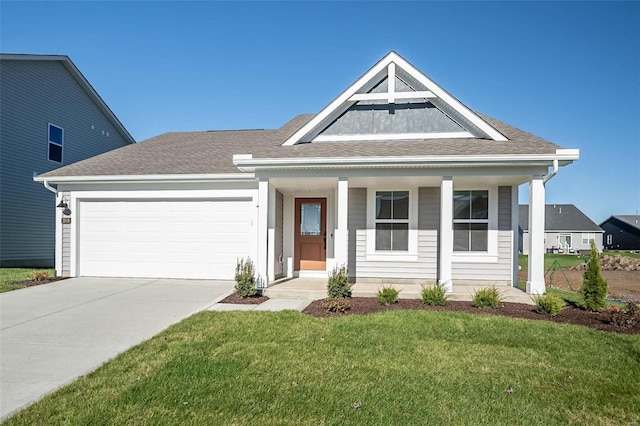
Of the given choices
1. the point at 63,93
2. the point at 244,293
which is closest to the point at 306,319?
the point at 244,293

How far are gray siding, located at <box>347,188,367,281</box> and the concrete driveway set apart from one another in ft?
10.5

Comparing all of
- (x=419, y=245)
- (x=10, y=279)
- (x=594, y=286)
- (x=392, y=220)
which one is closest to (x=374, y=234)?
(x=392, y=220)

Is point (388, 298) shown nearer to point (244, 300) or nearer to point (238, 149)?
point (244, 300)

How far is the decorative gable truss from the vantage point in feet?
28.2

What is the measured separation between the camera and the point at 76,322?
19.6 feet

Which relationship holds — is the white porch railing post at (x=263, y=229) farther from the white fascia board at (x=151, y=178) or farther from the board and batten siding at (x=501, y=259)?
the board and batten siding at (x=501, y=259)

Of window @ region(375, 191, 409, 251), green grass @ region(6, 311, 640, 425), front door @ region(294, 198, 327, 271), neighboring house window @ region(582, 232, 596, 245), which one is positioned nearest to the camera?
green grass @ region(6, 311, 640, 425)

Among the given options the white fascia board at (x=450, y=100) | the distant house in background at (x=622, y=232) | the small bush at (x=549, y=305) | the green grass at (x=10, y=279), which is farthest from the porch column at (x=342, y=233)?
the distant house in background at (x=622, y=232)

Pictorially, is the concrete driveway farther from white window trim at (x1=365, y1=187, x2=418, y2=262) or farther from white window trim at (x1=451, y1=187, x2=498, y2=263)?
white window trim at (x1=451, y1=187, x2=498, y2=263)

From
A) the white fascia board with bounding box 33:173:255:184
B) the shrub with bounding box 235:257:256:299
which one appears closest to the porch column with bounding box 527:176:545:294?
the shrub with bounding box 235:257:256:299

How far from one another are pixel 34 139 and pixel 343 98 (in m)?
13.1

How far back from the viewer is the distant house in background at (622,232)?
4556 cm

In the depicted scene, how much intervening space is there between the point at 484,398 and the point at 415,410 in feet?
2.48

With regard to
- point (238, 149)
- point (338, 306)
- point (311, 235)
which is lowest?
point (338, 306)
